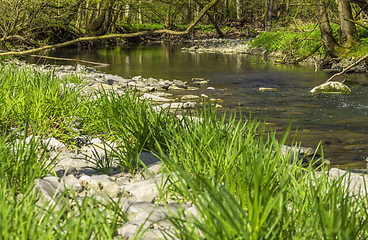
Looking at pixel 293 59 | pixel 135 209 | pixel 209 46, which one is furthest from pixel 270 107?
pixel 209 46

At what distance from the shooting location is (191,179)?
1.67 m

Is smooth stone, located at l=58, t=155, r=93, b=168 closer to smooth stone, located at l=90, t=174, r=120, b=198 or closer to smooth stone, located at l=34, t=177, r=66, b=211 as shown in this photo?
smooth stone, located at l=90, t=174, r=120, b=198

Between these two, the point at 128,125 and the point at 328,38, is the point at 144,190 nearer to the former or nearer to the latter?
the point at 128,125

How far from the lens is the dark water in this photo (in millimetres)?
4868

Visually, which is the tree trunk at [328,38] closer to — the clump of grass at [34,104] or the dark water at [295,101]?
the dark water at [295,101]

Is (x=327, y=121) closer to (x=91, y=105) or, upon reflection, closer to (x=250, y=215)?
(x=91, y=105)

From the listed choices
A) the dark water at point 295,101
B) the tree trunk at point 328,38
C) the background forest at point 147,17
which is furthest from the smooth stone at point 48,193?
the tree trunk at point 328,38

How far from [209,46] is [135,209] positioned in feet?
78.8

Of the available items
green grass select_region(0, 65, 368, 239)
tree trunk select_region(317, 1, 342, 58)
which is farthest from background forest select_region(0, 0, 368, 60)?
green grass select_region(0, 65, 368, 239)

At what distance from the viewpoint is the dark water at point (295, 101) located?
487cm

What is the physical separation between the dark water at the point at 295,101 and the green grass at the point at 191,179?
437mm

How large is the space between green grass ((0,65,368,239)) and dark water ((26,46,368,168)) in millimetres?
437

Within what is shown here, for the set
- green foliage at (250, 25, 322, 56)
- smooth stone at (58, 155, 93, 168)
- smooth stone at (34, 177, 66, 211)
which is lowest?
smooth stone at (58, 155, 93, 168)

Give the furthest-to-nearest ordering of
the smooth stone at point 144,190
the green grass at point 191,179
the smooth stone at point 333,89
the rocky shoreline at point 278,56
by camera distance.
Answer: the rocky shoreline at point 278,56, the smooth stone at point 333,89, the smooth stone at point 144,190, the green grass at point 191,179
